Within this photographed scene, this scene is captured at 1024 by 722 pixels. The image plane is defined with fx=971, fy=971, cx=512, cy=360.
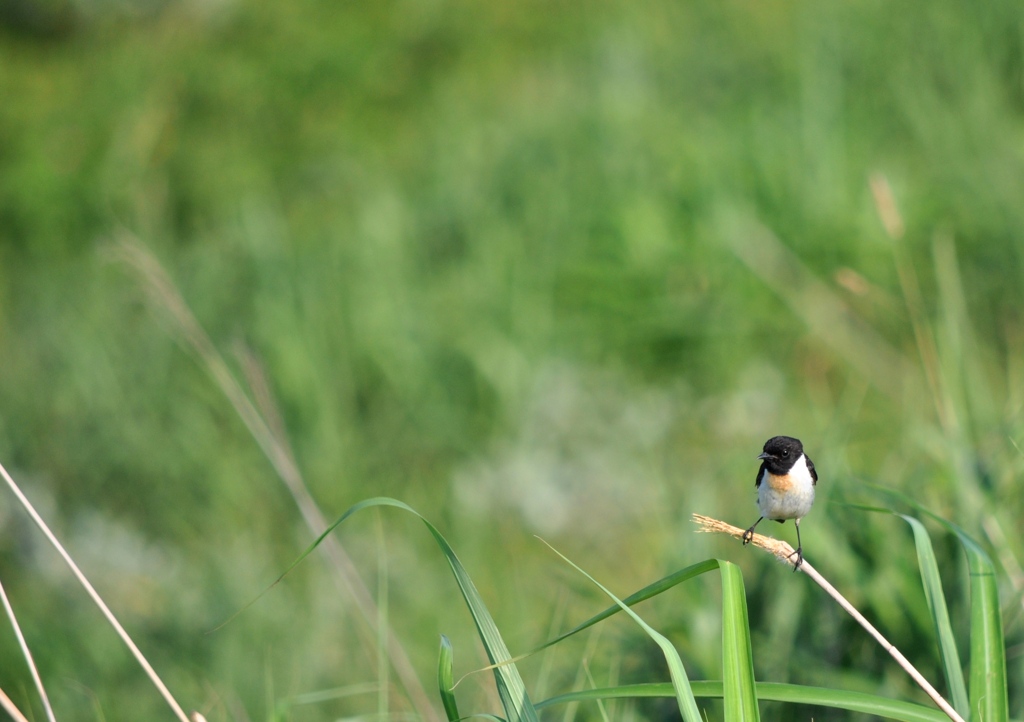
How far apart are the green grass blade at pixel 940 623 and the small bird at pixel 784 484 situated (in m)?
0.30

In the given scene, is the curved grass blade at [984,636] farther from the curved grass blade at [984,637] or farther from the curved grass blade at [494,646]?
the curved grass blade at [494,646]

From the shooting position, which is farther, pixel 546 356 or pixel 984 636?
pixel 546 356

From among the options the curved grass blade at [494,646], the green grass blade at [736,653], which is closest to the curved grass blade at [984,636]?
the green grass blade at [736,653]

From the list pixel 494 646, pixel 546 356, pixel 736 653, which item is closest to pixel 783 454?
pixel 736 653

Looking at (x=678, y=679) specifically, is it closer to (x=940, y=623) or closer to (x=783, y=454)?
(x=783, y=454)

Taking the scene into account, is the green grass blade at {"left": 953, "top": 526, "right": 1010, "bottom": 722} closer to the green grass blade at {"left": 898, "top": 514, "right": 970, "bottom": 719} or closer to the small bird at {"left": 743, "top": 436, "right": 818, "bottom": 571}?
the green grass blade at {"left": 898, "top": 514, "right": 970, "bottom": 719}

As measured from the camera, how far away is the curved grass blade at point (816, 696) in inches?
46.2

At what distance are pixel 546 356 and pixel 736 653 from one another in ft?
8.39

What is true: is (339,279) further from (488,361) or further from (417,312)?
(488,361)

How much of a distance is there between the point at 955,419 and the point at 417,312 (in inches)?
84.4

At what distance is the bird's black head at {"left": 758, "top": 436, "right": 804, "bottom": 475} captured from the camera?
1.05 meters

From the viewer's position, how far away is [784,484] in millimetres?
1021

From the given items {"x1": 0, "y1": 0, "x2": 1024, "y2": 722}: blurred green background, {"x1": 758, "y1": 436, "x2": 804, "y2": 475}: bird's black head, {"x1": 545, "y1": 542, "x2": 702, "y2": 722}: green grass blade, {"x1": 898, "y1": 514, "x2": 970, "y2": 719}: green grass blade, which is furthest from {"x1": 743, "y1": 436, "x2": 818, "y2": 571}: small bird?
{"x1": 0, "y1": 0, "x2": 1024, "y2": 722}: blurred green background

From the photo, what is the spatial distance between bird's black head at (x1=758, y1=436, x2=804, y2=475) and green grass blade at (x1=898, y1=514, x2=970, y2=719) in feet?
1.07
